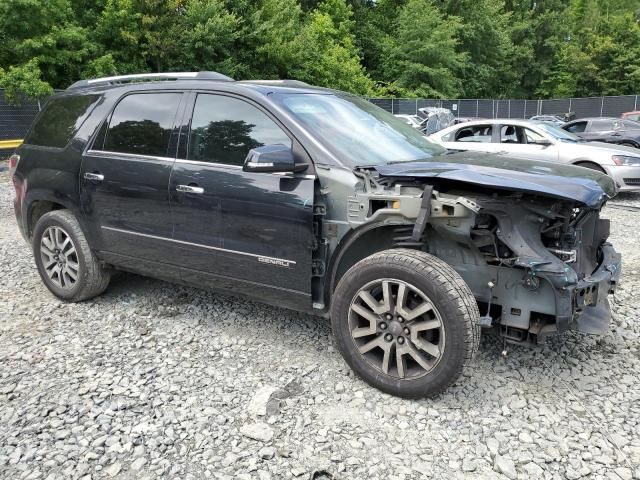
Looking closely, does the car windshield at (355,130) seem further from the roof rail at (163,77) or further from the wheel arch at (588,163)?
the wheel arch at (588,163)

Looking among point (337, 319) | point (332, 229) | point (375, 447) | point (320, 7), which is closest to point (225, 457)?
point (375, 447)

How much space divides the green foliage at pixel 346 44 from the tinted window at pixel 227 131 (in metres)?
14.6

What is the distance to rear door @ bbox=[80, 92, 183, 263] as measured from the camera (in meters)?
3.87

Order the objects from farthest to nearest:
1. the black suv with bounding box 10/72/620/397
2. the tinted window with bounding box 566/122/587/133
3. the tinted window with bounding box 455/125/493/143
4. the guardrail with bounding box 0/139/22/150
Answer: the tinted window with bounding box 566/122/587/133 < the guardrail with bounding box 0/139/22/150 < the tinted window with bounding box 455/125/493/143 < the black suv with bounding box 10/72/620/397

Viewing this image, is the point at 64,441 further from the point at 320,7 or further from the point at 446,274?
the point at 320,7

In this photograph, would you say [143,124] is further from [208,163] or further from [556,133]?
[556,133]

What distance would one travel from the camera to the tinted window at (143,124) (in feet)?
12.8

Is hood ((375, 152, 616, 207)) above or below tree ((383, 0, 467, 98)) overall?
below

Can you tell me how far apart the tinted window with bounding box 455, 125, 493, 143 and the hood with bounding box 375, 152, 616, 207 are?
744 cm

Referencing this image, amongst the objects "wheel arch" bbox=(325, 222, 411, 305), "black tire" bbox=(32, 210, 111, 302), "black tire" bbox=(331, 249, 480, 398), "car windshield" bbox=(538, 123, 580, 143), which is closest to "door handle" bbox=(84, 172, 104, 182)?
"black tire" bbox=(32, 210, 111, 302)

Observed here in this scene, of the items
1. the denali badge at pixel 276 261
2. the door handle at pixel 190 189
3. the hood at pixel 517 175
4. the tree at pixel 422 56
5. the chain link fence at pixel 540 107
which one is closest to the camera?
the hood at pixel 517 175

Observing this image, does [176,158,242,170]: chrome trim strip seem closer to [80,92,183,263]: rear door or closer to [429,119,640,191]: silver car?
[80,92,183,263]: rear door

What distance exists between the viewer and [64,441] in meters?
2.74

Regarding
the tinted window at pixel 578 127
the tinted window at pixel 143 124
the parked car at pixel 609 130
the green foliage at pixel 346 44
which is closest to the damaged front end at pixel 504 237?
the tinted window at pixel 143 124
